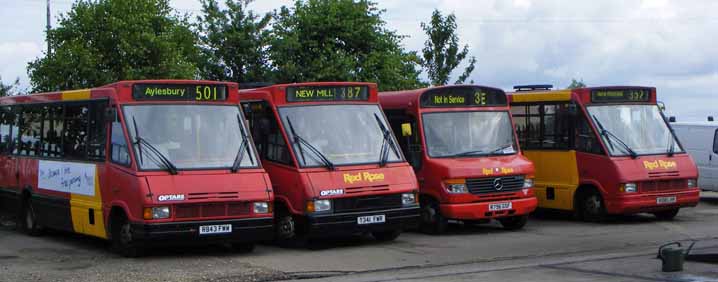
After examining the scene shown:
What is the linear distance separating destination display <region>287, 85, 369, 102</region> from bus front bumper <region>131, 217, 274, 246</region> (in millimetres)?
2366

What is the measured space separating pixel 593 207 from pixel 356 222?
6.14 metres

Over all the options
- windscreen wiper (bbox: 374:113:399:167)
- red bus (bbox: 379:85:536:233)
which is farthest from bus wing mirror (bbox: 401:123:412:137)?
windscreen wiper (bbox: 374:113:399:167)

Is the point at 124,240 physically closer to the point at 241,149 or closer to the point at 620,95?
the point at 241,149

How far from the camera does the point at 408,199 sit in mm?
16766

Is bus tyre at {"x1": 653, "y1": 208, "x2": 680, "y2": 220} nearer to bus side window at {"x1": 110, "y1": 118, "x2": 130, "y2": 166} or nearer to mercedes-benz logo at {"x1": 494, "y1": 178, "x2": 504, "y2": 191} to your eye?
mercedes-benz logo at {"x1": 494, "y1": 178, "x2": 504, "y2": 191}

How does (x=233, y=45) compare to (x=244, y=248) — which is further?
(x=233, y=45)

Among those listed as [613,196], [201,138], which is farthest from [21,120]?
[613,196]

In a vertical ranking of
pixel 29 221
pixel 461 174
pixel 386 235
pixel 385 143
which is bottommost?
pixel 386 235

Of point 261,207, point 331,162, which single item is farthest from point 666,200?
point 261,207

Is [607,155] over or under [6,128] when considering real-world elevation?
under

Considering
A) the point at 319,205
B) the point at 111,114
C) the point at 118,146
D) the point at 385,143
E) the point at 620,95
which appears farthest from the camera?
the point at 620,95

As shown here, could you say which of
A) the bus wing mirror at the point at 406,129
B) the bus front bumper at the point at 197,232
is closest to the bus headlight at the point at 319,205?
the bus front bumper at the point at 197,232

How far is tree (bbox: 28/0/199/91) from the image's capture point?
26531mm

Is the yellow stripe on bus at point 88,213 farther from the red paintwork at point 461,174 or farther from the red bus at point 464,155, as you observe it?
the red paintwork at point 461,174
